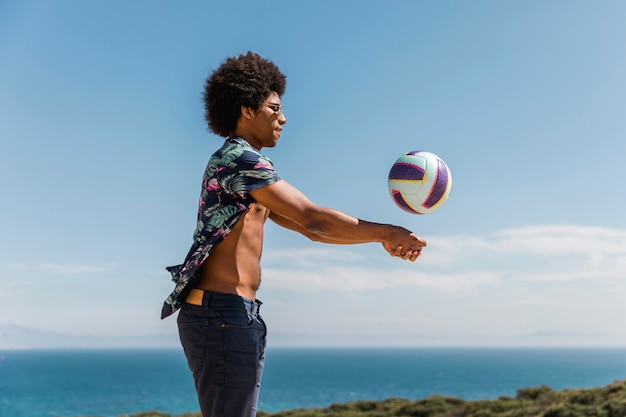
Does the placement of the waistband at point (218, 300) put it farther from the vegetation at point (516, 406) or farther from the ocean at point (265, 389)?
the ocean at point (265, 389)

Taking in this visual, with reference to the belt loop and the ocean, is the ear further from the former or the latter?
the ocean

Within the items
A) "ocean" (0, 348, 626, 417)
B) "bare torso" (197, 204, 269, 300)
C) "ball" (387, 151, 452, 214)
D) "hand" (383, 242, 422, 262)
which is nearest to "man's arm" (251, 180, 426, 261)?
"hand" (383, 242, 422, 262)

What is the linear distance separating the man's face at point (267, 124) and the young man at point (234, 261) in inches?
6.4

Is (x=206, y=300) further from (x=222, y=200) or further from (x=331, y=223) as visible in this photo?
(x=331, y=223)

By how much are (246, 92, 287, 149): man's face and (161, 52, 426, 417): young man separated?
16 centimetres

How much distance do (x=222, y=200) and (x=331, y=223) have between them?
0.50 m

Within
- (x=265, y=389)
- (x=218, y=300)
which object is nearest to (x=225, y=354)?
(x=218, y=300)

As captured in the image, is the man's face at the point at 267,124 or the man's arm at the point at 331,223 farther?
the man's face at the point at 267,124

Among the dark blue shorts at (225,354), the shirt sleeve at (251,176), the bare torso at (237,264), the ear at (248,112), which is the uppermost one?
the ear at (248,112)

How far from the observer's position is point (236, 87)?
3340 millimetres

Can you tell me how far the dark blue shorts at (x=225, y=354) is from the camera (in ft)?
9.51

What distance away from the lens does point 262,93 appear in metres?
3.35

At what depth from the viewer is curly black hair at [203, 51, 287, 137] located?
334 cm


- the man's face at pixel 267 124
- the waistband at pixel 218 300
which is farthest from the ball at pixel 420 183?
the waistband at pixel 218 300
